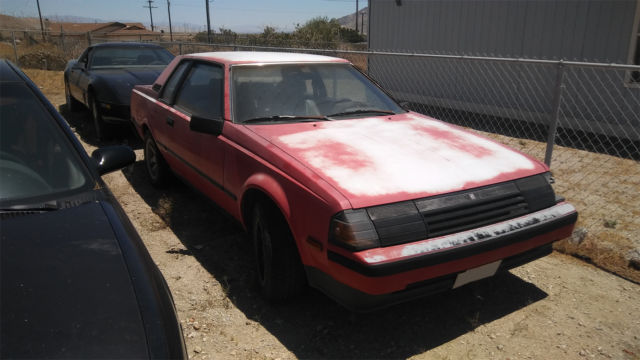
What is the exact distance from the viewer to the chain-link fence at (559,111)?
4875mm

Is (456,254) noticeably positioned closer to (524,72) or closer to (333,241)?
(333,241)

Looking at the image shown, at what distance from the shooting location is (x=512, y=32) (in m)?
9.73

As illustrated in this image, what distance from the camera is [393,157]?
9.73 feet

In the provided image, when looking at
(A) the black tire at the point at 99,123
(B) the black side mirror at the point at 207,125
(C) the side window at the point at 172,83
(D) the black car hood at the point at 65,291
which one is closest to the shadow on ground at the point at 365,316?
(B) the black side mirror at the point at 207,125

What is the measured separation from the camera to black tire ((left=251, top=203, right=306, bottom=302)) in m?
2.94

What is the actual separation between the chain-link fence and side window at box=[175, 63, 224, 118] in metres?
2.98

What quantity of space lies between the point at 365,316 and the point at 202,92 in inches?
94.7

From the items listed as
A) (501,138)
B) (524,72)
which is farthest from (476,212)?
(524,72)

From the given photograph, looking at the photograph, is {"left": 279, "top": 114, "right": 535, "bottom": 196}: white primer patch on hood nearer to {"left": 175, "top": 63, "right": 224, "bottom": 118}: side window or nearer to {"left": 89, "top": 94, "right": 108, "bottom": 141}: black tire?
{"left": 175, "top": 63, "right": 224, "bottom": 118}: side window

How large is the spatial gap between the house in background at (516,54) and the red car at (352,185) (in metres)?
4.33

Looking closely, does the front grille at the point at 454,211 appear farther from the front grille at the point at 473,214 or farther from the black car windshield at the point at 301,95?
the black car windshield at the point at 301,95

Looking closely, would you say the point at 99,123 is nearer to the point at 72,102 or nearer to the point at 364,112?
the point at 72,102

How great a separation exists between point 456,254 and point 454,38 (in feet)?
31.2

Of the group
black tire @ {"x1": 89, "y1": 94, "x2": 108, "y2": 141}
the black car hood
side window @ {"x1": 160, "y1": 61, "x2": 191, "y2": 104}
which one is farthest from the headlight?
black tire @ {"x1": 89, "y1": 94, "x2": 108, "y2": 141}
